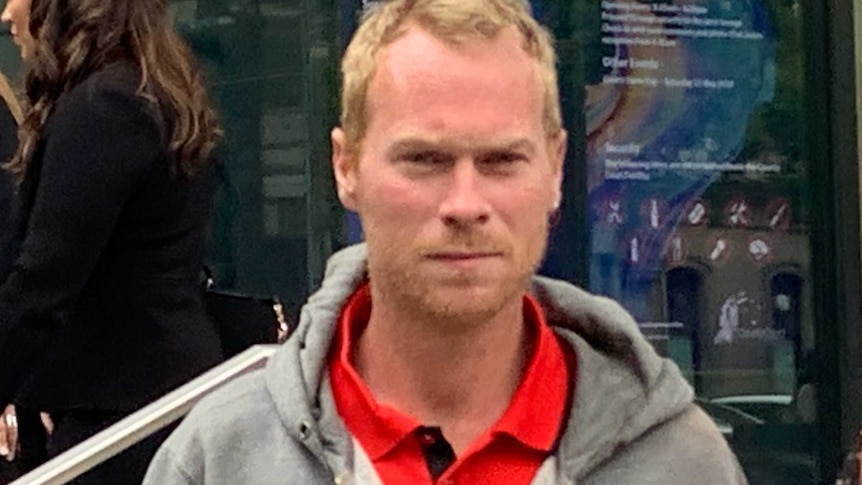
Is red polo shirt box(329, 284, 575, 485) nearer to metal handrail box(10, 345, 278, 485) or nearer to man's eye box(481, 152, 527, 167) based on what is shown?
man's eye box(481, 152, 527, 167)

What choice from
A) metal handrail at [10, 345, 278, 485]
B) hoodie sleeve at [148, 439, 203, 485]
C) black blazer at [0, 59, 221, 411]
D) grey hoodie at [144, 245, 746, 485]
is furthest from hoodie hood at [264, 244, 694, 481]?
black blazer at [0, 59, 221, 411]

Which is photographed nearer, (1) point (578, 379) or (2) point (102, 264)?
(1) point (578, 379)

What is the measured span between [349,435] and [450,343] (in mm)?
164

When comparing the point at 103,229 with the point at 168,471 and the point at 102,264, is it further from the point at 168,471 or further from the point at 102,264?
the point at 168,471

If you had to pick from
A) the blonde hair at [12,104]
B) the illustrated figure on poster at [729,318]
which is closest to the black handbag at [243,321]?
the blonde hair at [12,104]

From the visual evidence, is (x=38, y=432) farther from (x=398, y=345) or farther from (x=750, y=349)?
(x=750, y=349)

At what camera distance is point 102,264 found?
11.8ft

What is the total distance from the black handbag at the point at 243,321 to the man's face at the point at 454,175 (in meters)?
1.77

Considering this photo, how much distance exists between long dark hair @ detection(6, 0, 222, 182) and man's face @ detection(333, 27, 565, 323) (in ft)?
4.70

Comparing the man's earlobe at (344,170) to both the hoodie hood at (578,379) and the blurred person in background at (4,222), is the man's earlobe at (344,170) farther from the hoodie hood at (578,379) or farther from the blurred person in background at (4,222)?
the blurred person in background at (4,222)

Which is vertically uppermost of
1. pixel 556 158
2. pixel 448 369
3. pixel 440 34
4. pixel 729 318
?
pixel 440 34

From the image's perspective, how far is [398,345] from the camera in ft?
7.55

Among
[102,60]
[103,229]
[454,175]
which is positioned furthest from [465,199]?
[102,60]

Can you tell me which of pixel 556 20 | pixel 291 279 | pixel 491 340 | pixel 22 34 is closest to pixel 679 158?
pixel 556 20
